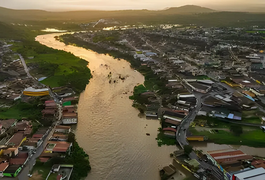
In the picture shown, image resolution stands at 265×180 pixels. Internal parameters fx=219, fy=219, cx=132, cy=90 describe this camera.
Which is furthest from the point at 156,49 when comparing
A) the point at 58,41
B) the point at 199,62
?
the point at 58,41

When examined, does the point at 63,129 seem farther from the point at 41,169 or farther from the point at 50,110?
the point at 41,169

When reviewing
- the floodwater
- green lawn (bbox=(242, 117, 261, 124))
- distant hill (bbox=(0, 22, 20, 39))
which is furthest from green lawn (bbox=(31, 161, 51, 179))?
distant hill (bbox=(0, 22, 20, 39))

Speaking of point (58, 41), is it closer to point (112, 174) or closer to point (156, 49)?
point (156, 49)

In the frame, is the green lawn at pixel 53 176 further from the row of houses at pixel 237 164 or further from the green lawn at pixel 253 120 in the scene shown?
the green lawn at pixel 253 120

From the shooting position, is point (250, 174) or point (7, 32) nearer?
point (250, 174)

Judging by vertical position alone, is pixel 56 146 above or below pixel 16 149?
below

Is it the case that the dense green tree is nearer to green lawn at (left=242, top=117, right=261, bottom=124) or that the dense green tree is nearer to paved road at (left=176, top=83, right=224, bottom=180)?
paved road at (left=176, top=83, right=224, bottom=180)

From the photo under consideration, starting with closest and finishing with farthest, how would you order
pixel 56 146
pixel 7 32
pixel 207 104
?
pixel 56 146, pixel 207 104, pixel 7 32

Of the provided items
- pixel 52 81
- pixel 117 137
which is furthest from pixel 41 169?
pixel 52 81
